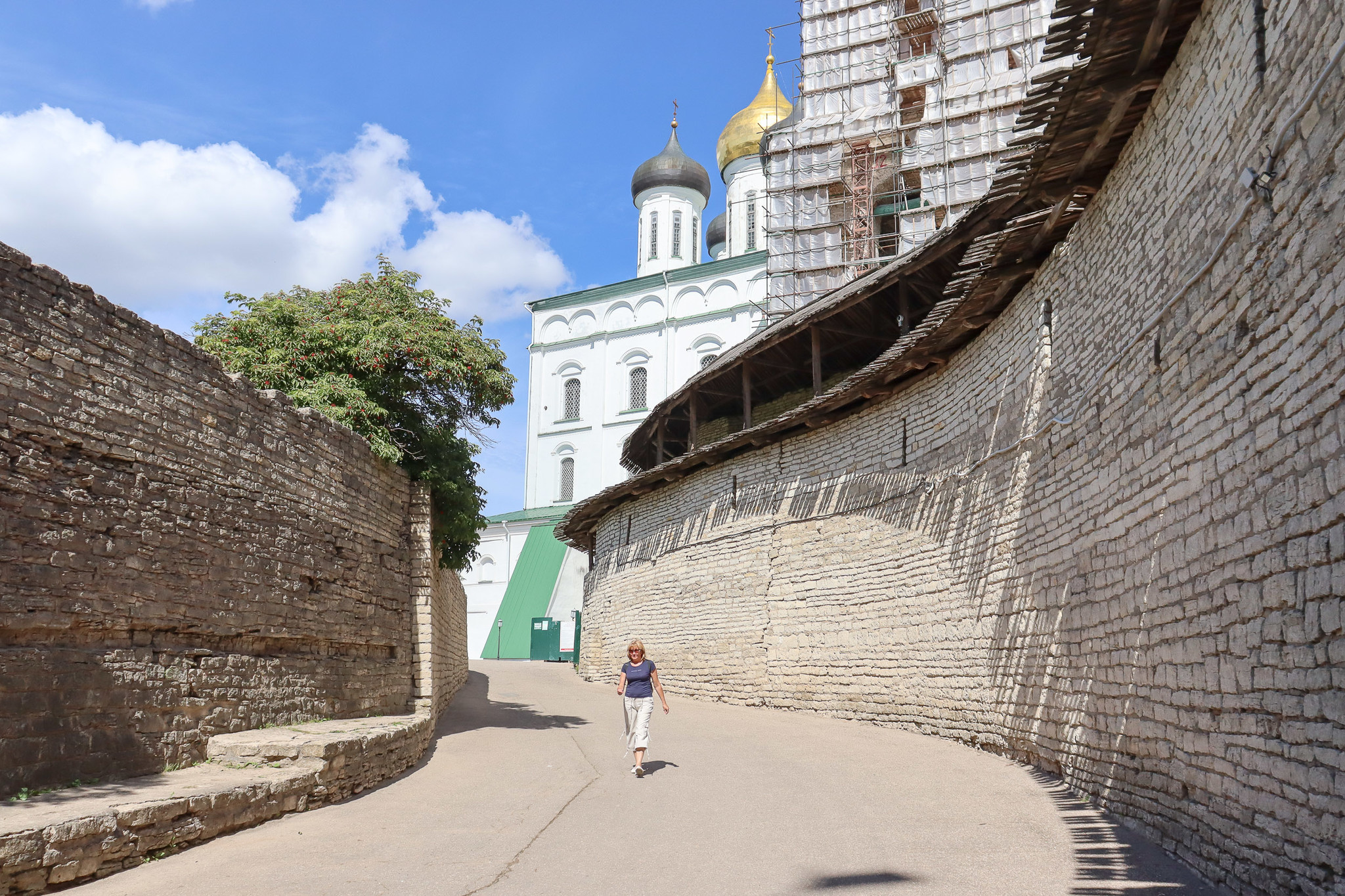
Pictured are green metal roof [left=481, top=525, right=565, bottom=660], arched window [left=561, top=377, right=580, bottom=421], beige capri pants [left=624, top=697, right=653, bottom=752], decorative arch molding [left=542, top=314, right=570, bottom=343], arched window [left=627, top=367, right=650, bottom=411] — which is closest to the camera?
beige capri pants [left=624, top=697, right=653, bottom=752]

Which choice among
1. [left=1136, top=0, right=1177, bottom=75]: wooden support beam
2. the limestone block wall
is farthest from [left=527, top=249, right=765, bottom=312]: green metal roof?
[left=1136, top=0, right=1177, bottom=75]: wooden support beam

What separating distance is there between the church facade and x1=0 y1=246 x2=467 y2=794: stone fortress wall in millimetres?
29135

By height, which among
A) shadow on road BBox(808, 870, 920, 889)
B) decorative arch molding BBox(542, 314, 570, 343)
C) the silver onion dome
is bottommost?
shadow on road BBox(808, 870, 920, 889)

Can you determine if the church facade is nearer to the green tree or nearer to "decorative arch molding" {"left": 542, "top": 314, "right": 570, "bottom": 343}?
"decorative arch molding" {"left": 542, "top": 314, "right": 570, "bottom": 343}

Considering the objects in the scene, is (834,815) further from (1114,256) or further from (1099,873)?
(1114,256)

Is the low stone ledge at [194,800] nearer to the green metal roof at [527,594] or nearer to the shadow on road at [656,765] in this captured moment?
the shadow on road at [656,765]

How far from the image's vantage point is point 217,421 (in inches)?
308

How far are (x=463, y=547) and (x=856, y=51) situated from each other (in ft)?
72.0

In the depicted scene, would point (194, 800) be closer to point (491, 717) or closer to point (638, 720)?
point (638, 720)

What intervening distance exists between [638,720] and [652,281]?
35135 mm

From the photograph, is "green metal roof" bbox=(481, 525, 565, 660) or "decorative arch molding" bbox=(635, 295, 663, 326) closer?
"green metal roof" bbox=(481, 525, 565, 660)

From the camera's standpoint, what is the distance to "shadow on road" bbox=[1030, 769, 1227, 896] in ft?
15.7

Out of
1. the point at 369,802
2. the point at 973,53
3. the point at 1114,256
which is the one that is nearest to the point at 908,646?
the point at 1114,256

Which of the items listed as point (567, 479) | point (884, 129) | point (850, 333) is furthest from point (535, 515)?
point (850, 333)
